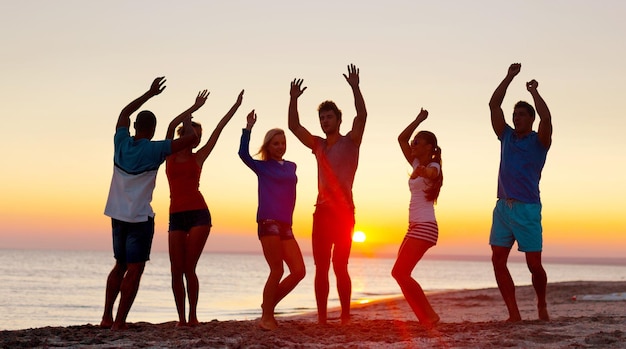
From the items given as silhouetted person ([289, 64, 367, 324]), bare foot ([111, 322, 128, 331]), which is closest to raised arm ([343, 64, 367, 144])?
silhouetted person ([289, 64, 367, 324])

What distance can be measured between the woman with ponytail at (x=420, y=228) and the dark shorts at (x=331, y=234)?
598 millimetres

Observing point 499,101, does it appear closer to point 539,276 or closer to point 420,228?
point 420,228

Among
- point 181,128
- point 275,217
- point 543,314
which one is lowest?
point 543,314

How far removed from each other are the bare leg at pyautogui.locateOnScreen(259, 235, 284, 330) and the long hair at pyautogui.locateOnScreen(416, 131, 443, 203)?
1.67 meters

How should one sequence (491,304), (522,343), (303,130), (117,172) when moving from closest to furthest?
(522,343)
(117,172)
(303,130)
(491,304)

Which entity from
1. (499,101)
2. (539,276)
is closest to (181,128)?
(499,101)

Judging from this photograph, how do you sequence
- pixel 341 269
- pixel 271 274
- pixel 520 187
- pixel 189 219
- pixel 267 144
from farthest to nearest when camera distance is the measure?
pixel 520 187 < pixel 341 269 < pixel 189 219 < pixel 267 144 < pixel 271 274

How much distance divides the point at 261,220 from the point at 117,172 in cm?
153

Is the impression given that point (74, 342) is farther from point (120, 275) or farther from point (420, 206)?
point (420, 206)

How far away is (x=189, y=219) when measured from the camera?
310 inches

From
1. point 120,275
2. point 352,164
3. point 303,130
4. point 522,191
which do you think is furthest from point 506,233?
point 120,275

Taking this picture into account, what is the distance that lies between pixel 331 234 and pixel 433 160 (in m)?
1.36

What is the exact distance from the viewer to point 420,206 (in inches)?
313

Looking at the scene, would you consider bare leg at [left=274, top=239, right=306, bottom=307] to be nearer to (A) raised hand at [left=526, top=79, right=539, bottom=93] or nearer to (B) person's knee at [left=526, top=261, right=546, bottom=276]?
(B) person's knee at [left=526, top=261, right=546, bottom=276]
